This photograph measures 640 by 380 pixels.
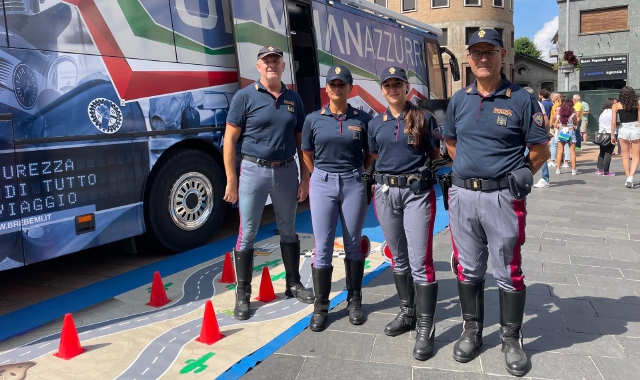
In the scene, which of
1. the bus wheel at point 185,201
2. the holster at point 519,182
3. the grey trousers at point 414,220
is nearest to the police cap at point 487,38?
the holster at point 519,182

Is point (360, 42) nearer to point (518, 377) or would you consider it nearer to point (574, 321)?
point (574, 321)

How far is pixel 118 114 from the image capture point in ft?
16.5

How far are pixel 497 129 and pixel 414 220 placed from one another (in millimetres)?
789

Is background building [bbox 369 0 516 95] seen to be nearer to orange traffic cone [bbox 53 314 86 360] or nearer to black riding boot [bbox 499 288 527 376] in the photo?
black riding boot [bbox 499 288 527 376]

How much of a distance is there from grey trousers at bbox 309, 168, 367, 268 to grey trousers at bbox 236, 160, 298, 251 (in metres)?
0.39

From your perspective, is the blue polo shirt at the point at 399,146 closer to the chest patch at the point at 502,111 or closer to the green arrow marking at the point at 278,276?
the chest patch at the point at 502,111

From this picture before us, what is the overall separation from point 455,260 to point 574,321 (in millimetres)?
1171

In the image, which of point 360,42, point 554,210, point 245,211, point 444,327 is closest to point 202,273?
Answer: point 245,211

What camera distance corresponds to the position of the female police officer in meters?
3.85

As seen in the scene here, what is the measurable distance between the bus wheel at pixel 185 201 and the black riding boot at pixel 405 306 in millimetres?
2823

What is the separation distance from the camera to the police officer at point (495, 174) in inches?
124

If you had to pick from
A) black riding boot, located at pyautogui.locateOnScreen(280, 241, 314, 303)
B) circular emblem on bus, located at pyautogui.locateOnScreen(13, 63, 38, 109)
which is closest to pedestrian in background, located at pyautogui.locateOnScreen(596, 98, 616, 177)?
black riding boot, located at pyautogui.locateOnScreen(280, 241, 314, 303)

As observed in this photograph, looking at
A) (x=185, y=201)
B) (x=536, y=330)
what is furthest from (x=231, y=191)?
(x=536, y=330)

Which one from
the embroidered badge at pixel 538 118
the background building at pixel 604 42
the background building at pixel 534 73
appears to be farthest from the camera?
the background building at pixel 534 73
